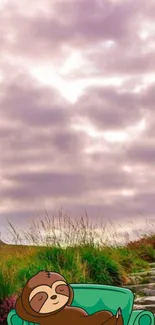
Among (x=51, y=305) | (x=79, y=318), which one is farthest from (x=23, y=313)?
(x=79, y=318)

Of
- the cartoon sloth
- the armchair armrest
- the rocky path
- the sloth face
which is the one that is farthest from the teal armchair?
the rocky path

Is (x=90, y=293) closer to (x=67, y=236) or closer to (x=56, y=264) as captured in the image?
(x=56, y=264)

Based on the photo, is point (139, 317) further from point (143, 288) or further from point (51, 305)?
point (143, 288)

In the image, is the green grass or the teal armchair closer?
the teal armchair

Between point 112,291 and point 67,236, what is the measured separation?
24.3ft

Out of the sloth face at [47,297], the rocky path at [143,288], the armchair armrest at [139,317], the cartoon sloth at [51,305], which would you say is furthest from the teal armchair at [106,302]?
the rocky path at [143,288]

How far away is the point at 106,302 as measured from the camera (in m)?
6.06

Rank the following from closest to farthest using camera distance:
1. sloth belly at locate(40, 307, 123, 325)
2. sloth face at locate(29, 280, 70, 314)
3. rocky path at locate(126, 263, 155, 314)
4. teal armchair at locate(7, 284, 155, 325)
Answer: sloth face at locate(29, 280, 70, 314), sloth belly at locate(40, 307, 123, 325), teal armchair at locate(7, 284, 155, 325), rocky path at locate(126, 263, 155, 314)

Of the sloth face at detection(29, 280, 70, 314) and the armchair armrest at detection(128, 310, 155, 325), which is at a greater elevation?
the sloth face at detection(29, 280, 70, 314)

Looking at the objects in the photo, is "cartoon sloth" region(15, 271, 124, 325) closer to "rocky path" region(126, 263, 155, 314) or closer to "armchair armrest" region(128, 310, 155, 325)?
"armchair armrest" region(128, 310, 155, 325)

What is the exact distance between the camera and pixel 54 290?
5680mm

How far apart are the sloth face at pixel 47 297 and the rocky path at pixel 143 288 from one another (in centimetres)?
374

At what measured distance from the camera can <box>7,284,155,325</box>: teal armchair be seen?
5.97 meters

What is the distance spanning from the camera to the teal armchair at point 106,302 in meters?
5.97
